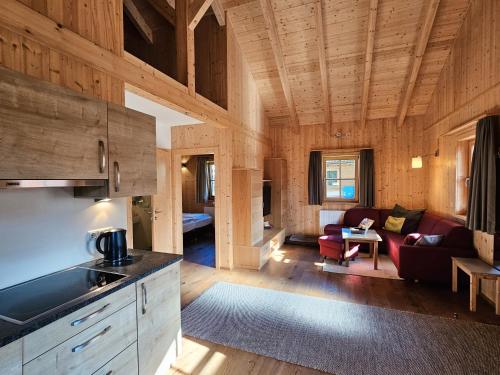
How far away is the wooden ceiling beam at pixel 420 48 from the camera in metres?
3.36

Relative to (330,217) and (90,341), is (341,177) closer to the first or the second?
(330,217)

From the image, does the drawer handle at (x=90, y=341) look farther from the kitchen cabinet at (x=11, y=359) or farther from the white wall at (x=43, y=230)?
the white wall at (x=43, y=230)

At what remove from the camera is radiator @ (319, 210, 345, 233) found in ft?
19.5

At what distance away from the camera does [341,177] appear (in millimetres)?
6160

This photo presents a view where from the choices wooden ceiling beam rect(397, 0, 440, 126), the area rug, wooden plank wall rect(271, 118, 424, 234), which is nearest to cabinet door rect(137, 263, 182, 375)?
the area rug

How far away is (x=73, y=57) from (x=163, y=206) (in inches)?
115

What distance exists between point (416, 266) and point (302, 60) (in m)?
3.85

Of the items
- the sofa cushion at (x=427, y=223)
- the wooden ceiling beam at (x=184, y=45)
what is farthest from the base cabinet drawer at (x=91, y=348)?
the sofa cushion at (x=427, y=223)

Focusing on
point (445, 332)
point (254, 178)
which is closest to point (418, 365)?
point (445, 332)

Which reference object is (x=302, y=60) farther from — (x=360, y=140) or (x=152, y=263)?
(x=152, y=263)

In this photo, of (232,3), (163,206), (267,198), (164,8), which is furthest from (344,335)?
(164,8)

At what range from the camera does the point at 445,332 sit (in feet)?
7.98

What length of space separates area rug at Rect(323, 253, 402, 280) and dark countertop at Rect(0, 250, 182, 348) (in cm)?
306

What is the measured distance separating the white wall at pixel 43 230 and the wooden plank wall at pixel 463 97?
4258mm
